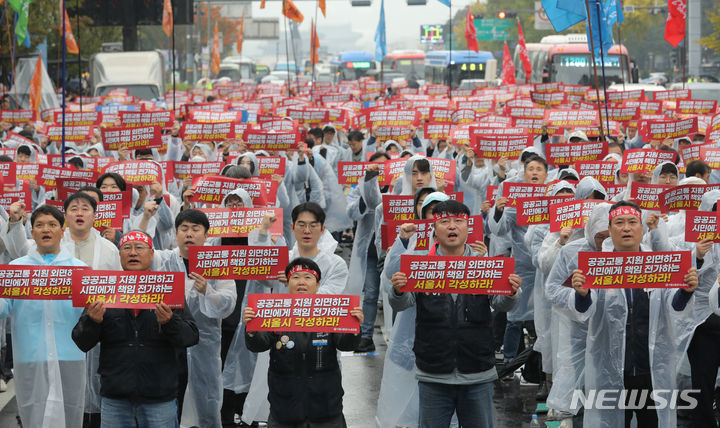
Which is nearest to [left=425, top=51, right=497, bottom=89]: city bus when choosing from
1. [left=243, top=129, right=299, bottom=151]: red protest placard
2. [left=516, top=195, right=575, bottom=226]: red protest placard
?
[left=243, top=129, right=299, bottom=151]: red protest placard

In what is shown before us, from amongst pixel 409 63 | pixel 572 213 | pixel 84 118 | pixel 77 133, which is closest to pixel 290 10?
pixel 84 118

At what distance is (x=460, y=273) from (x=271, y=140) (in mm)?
7740

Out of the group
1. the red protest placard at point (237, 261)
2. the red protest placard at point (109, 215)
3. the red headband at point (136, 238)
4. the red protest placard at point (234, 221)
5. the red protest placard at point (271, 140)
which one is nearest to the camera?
the red headband at point (136, 238)

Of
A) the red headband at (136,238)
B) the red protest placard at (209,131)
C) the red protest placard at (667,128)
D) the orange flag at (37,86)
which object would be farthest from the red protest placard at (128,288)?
the orange flag at (37,86)

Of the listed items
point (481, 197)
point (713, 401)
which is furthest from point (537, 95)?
point (713, 401)

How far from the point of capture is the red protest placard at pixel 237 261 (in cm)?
669

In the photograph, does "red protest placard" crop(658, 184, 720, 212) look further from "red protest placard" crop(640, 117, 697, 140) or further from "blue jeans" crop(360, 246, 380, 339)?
"red protest placard" crop(640, 117, 697, 140)

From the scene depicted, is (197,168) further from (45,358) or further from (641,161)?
(45,358)

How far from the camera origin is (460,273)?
600 centimetres

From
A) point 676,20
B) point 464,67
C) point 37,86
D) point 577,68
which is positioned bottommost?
point 37,86

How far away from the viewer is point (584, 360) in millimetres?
6840

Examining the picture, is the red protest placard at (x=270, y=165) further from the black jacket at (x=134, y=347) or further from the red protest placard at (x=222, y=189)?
the black jacket at (x=134, y=347)

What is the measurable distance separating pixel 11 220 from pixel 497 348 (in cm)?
422

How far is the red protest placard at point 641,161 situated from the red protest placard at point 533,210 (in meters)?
2.03
